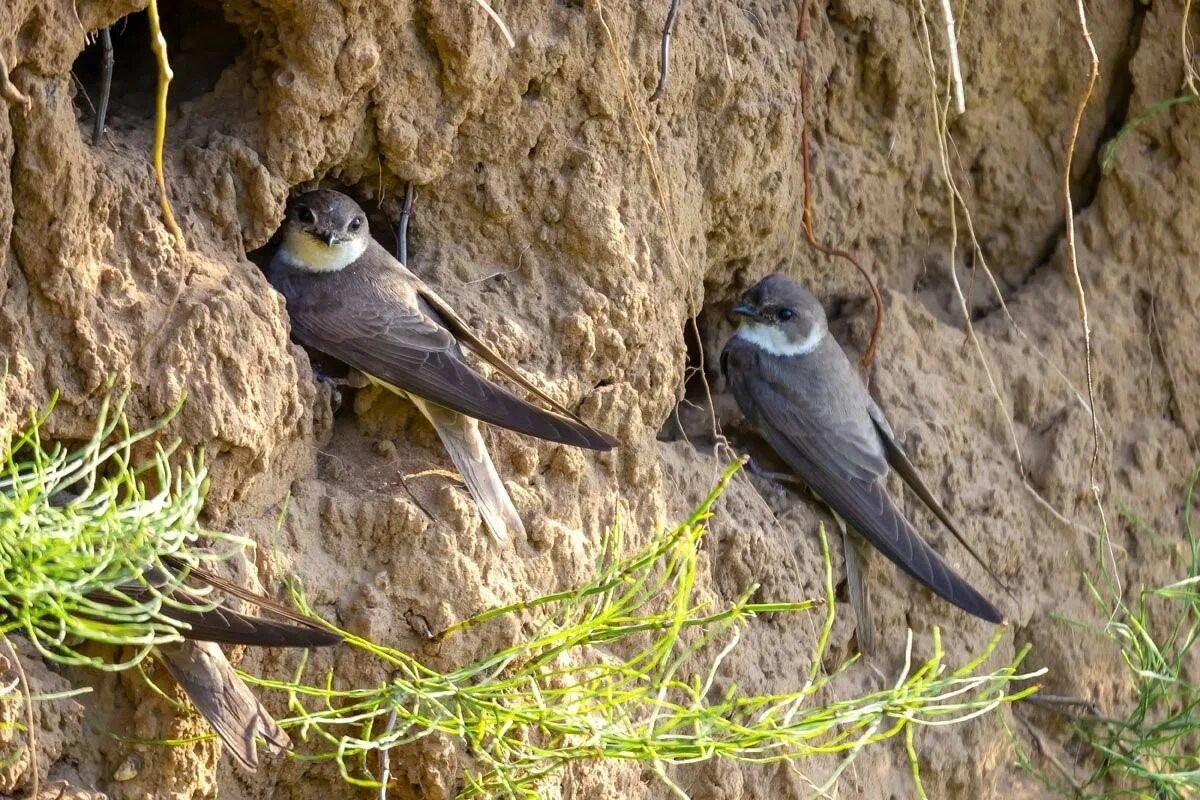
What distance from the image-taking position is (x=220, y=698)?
8.49 feet

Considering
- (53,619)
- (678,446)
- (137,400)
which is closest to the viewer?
(53,619)

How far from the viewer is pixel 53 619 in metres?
2.45

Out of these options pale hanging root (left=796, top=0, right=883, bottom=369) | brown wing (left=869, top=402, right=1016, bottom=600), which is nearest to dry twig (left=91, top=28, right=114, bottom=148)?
pale hanging root (left=796, top=0, right=883, bottom=369)

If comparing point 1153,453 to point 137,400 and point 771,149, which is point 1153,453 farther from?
point 137,400

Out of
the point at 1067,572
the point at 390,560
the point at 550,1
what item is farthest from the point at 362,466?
the point at 1067,572

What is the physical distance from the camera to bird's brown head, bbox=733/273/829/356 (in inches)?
161

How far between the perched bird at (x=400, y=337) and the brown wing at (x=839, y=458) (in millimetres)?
1042

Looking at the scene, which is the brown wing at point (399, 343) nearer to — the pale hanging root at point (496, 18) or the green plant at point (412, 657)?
the green plant at point (412, 657)

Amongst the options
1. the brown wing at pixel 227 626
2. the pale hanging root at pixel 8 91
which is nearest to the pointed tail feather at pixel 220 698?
the brown wing at pixel 227 626

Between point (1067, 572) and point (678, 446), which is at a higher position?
point (678, 446)

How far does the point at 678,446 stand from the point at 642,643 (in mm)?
556

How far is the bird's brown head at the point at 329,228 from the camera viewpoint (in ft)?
11.2

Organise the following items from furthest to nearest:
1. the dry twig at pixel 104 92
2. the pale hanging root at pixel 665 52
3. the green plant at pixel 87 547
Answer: the pale hanging root at pixel 665 52, the dry twig at pixel 104 92, the green plant at pixel 87 547

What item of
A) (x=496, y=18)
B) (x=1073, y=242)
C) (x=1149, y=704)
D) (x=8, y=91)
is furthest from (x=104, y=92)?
(x=1149, y=704)
